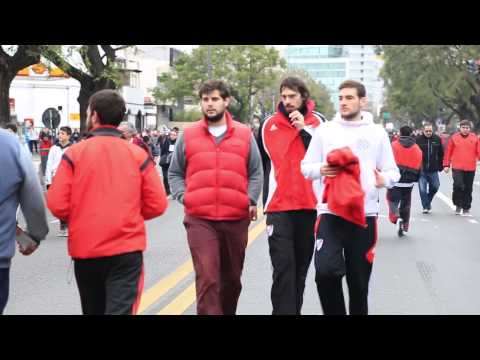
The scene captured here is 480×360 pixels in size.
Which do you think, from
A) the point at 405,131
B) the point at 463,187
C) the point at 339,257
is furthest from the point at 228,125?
the point at 463,187

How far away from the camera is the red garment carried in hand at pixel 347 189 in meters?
5.88

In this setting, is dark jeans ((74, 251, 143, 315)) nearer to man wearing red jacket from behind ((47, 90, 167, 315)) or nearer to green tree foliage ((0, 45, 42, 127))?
man wearing red jacket from behind ((47, 90, 167, 315))

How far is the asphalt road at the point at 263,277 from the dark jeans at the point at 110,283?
67 centimetres

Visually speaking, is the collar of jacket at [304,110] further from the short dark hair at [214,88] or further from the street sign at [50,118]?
the street sign at [50,118]

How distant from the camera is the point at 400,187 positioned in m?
14.6

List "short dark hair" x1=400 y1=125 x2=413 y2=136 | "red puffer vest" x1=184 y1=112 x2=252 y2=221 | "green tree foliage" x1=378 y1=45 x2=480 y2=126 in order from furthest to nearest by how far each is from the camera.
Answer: "green tree foliage" x1=378 y1=45 x2=480 y2=126, "short dark hair" x1=400 y1=125 x2=413 y2=136, "red puffer vest" x1=184 y1=112 x2=252 y2=221

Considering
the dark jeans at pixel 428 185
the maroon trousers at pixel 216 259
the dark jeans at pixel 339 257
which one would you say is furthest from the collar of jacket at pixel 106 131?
the dark jeans at pixel 428 185

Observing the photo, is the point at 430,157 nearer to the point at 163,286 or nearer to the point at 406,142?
the point at 406,142

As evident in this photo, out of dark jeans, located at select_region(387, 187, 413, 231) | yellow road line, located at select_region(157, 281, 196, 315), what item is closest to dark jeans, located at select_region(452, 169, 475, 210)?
dark jeans, located at select_region(387, 187, 413, 231)

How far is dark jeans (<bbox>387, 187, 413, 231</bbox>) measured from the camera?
46.7 ft

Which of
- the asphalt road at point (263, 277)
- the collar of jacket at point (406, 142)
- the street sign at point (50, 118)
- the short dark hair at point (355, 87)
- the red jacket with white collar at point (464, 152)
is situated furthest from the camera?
the street sign at point (50, 118)

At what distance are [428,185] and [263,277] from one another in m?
9.03

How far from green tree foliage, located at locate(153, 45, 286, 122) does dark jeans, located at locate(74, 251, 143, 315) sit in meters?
83.1
